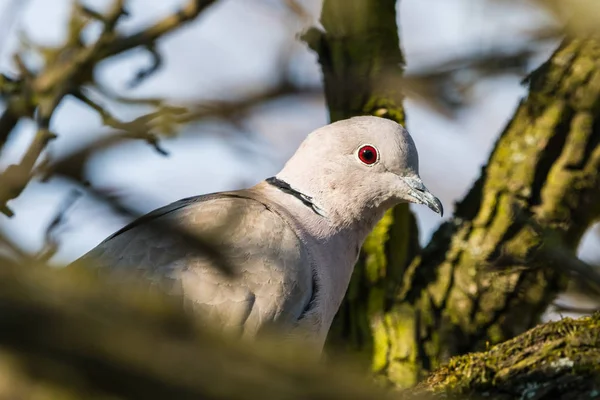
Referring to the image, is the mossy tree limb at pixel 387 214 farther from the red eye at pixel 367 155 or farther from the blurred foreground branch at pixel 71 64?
the blurred foreground branch at pixel 71 64

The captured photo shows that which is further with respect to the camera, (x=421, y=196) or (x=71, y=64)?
(x=421, y=196)

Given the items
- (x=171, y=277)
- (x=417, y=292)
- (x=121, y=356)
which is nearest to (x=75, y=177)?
(x=121, y=356)

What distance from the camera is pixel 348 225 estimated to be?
14.9ft

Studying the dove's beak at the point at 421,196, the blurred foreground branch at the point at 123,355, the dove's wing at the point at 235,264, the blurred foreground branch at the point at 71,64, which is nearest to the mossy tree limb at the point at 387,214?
the dove's beak at the point at 421,196

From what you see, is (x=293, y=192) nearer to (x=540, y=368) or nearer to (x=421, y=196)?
(x=421, y=196)

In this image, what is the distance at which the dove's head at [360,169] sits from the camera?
15.1 feet

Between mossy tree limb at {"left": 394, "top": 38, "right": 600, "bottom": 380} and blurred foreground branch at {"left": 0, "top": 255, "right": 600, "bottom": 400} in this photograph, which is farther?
mossy tree limb at {"left": 394, "top": 38, "right": 600, "bottom": 380}

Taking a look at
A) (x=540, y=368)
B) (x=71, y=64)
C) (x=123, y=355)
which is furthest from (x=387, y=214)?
(x=123, y=355)

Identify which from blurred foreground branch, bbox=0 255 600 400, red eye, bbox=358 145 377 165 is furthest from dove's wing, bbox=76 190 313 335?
blurred foreground branch, bbox=0 255 600 400

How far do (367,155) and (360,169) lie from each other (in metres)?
0.08

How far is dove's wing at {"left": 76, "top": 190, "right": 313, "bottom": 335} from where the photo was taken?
12.2ft

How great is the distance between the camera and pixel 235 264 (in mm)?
3740

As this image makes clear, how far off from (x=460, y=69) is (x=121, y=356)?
1231 millimetres

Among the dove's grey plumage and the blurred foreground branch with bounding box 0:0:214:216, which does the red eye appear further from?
the blurred foreground branch with bounding box 0:0:214:216
